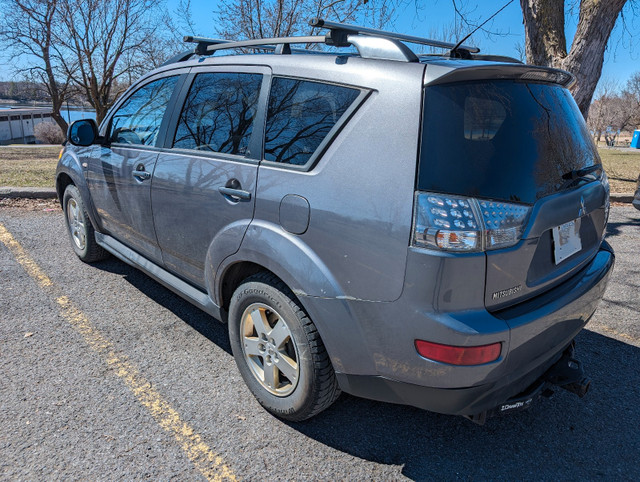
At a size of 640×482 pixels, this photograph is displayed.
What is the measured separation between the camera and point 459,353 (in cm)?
183

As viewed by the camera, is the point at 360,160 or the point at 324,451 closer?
the point at 360,160

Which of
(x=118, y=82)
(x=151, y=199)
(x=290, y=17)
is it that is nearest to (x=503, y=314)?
(x=151, y=199)

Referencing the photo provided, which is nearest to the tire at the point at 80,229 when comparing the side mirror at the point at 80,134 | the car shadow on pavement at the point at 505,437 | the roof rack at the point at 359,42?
the side mirror at the point at 80,134

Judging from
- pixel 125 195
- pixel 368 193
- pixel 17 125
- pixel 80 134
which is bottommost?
pixel 17 125

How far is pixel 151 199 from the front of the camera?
3.20 metres

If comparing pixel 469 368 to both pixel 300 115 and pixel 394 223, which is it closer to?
pixel 394 223

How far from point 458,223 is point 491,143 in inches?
15.8

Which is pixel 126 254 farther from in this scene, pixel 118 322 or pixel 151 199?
pixel 151 199

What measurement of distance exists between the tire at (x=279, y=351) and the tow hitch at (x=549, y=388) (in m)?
0.73

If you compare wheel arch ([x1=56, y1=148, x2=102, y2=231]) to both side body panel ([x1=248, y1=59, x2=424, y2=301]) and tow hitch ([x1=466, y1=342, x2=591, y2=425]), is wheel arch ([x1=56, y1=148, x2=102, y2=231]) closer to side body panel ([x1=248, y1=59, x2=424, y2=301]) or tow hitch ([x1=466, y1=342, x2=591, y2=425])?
side body panel ([x1=248, y1=59, x2=424, y2=301])

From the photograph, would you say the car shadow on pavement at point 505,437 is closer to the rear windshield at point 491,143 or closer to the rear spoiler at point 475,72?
the rear windshield at point 491,143

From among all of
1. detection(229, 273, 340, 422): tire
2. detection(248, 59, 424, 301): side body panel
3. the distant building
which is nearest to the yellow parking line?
detection(229, 273, 340, 422): tire

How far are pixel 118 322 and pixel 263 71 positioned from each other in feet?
7.20

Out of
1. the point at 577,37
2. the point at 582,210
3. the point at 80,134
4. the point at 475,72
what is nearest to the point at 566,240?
the point at 582,210
